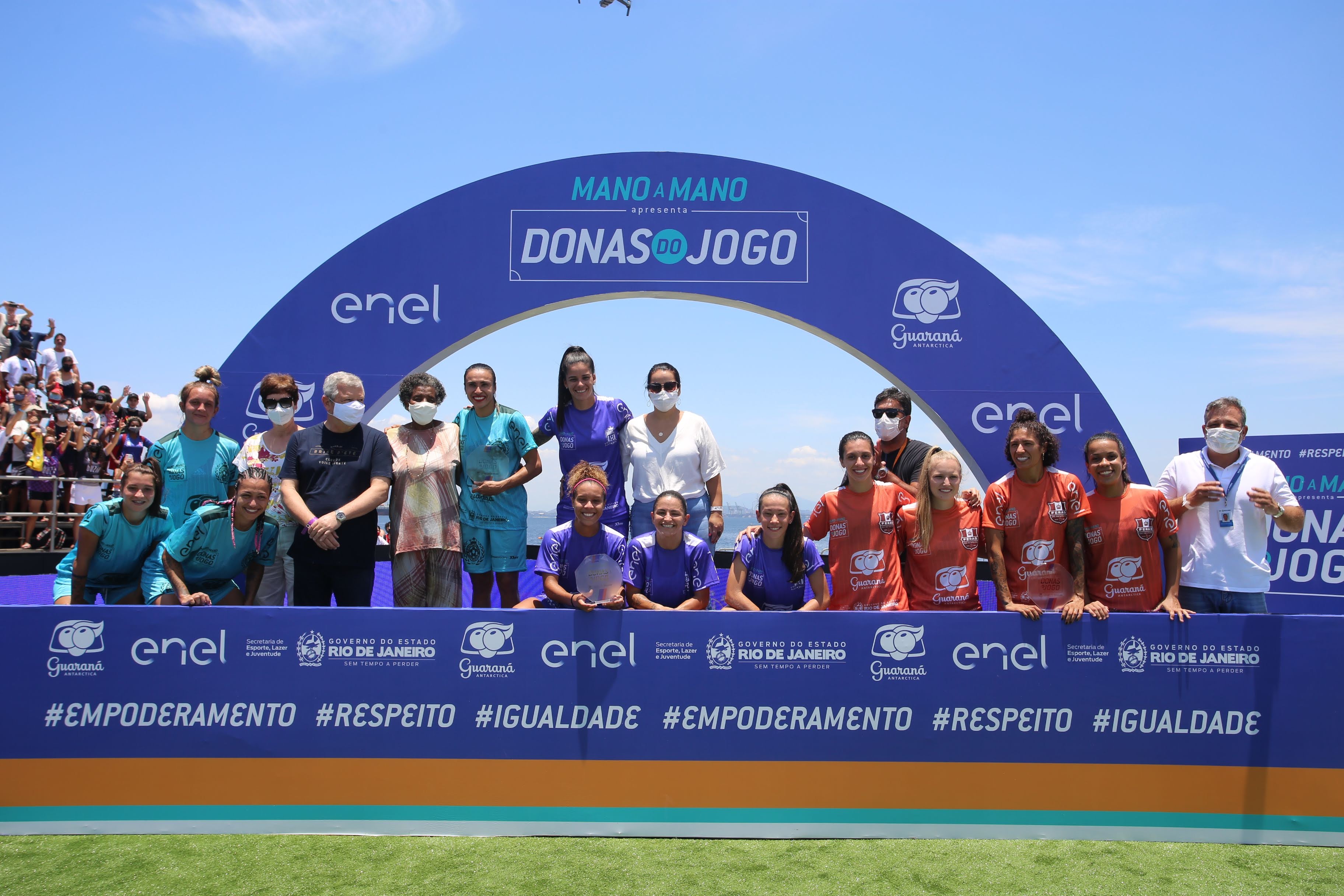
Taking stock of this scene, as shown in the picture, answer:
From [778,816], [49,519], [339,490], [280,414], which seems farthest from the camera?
[49,519]

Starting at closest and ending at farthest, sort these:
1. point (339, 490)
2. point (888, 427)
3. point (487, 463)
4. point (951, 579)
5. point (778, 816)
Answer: point (778, 816) < point (951, 579) < point (339, 490) < point (487, 463) < point (888, 427)

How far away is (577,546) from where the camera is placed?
3.83m

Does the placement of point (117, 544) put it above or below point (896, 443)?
below

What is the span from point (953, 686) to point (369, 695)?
2469 millimetres

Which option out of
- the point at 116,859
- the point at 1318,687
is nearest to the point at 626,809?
the point at 116,859

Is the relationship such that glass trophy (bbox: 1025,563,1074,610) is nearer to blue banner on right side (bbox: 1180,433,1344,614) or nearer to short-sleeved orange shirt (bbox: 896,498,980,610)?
short-sleeved orange shirt (bbox: 896,498,980,610)

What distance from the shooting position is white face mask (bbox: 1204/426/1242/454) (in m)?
3.92

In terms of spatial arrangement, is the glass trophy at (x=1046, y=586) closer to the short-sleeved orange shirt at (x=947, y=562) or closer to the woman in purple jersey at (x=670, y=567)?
the short-sleeved orange shirt at (x=947, y=562)

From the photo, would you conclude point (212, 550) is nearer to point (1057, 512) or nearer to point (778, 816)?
point (778, 816)

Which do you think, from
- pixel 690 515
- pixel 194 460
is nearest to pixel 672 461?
pixel 690 515

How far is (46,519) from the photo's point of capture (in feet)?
34.9

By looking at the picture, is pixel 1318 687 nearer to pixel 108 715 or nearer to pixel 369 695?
pixel 369 695

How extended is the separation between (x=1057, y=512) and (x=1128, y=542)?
359 millimetres

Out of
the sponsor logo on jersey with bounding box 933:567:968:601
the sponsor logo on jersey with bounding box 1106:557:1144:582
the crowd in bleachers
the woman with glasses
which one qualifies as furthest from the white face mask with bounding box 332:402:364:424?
the crowd in bleachers
